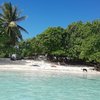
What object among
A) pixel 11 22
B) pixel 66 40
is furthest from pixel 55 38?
pixel 11 22

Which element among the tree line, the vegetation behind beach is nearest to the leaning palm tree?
the vegetation behind beach

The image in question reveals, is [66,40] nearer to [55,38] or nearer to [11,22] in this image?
[55,38]

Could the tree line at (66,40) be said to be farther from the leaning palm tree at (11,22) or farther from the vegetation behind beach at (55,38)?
the leaning palm tree at (11,22)

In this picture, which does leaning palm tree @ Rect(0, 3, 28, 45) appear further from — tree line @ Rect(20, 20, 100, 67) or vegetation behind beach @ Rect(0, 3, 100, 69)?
tree line @ Rect(20, 20, 100, 67)

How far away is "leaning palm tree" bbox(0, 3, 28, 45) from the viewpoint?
142ft

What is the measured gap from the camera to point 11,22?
43625 mm

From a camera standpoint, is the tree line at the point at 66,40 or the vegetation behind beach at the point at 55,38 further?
the tree line at the point at 66,40

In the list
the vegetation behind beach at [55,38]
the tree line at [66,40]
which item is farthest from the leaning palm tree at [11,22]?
the tree line at [66,40]

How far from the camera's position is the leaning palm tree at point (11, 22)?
43356 millimetres

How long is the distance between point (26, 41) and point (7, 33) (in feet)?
49.3

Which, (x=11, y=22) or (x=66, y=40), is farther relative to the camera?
(x=66, y=40)

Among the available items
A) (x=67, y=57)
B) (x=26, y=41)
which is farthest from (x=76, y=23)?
(x=26, y=41)

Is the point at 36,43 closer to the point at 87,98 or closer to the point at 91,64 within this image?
the point at 91,64

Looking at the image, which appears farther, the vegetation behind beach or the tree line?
the tree line
